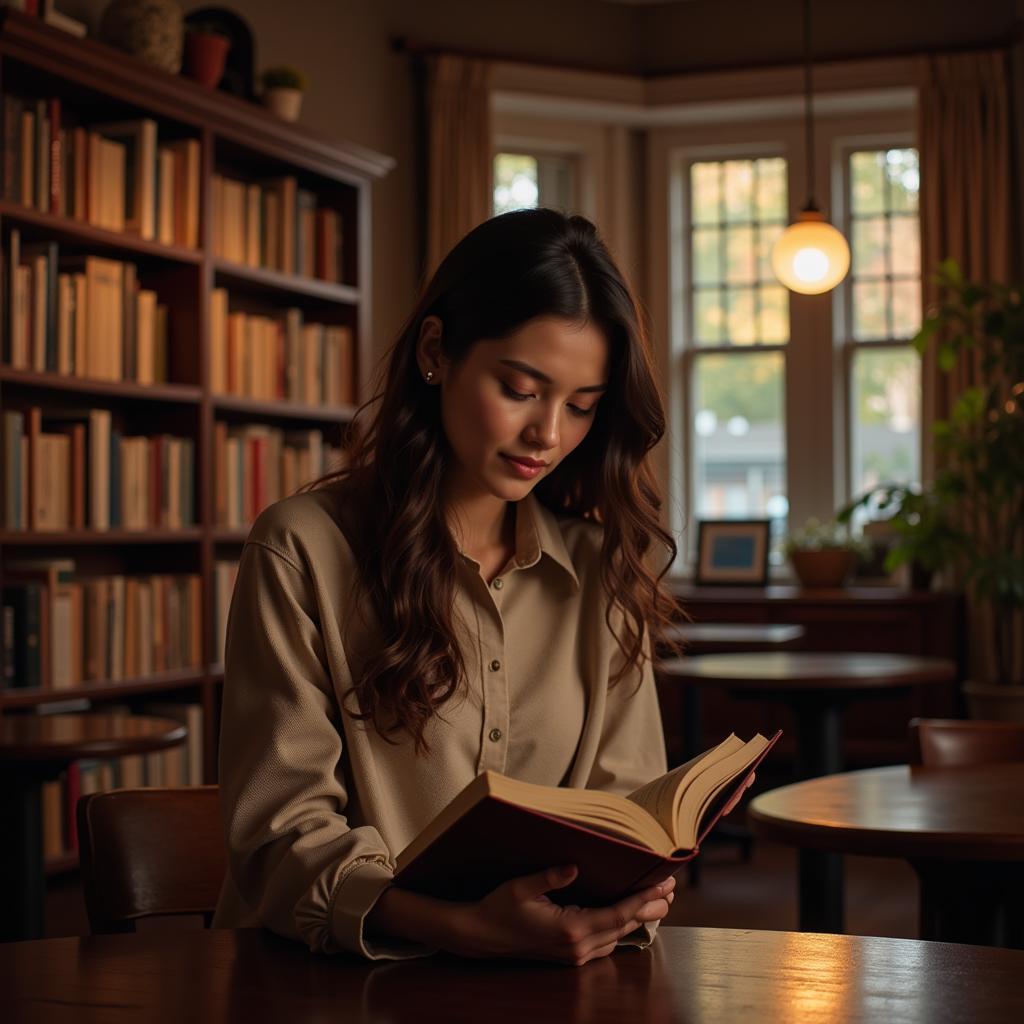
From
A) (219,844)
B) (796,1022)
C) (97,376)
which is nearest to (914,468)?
(97,376)

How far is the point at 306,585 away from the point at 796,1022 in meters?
0.63

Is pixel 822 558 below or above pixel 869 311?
below

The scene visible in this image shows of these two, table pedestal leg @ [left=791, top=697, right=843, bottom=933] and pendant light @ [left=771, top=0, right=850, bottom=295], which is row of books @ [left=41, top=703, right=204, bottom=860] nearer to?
table pedestal leg @ [left=791, top=697, right=843, bottom=933]

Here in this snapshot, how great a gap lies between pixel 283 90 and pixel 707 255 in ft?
8.53

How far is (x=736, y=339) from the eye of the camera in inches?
277

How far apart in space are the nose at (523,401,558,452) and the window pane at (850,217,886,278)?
5.70m

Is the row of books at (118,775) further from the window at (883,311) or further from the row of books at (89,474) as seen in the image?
the window at (883,311)

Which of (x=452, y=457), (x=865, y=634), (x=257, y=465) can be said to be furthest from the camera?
(x=865, y=634)

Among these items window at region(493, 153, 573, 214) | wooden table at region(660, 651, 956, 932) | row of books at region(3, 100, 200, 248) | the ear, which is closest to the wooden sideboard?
wooden table at region(660, 651, 956, 932)

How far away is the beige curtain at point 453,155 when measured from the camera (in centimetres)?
645

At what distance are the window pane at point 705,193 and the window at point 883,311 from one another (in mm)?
612

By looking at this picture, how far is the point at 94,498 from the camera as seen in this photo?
433 cm

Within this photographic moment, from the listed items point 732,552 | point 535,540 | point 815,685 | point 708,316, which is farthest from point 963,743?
point 708,316

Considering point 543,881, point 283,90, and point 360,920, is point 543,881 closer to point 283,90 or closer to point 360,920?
point 360,920
